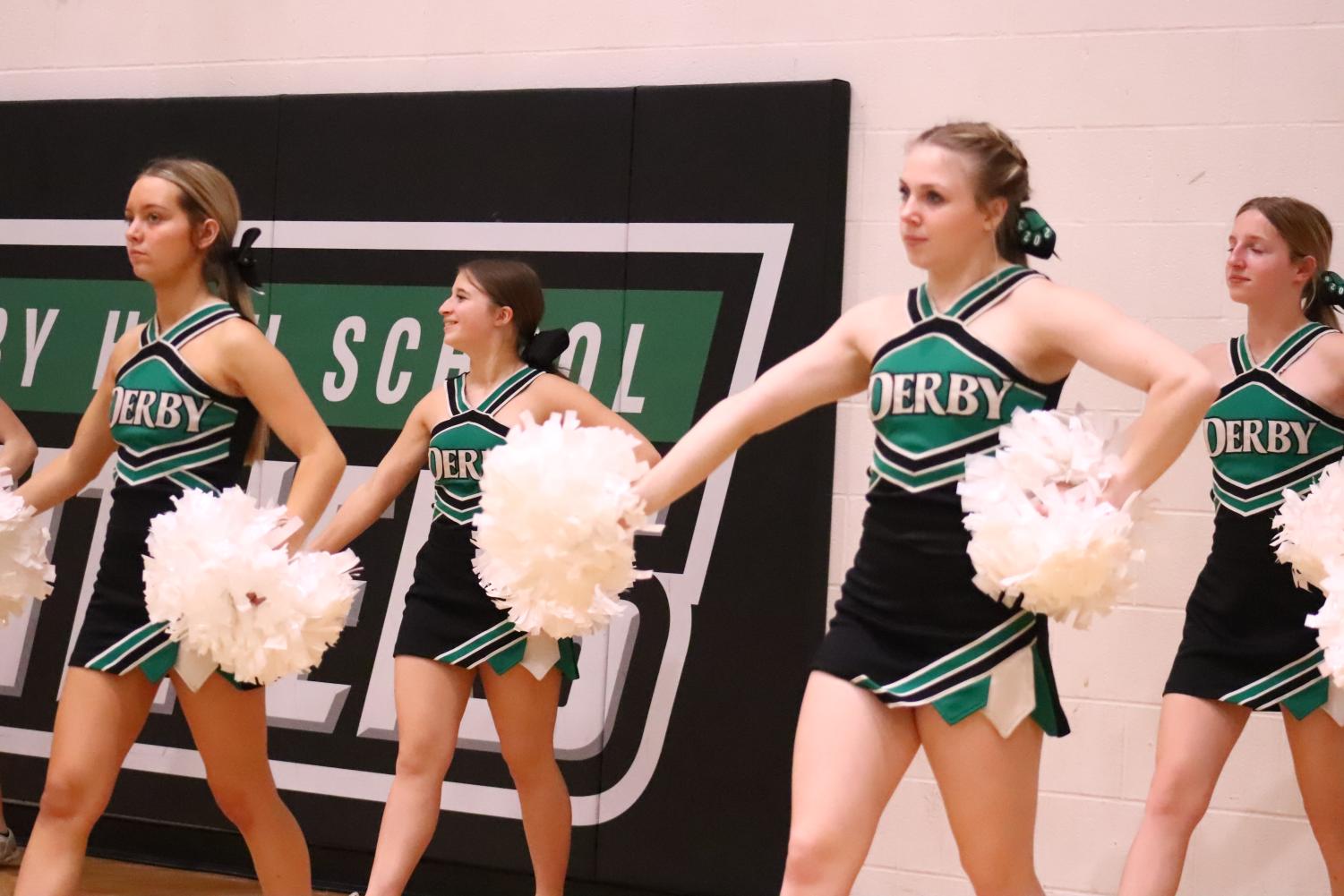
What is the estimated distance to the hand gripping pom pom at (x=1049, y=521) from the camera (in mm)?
2184

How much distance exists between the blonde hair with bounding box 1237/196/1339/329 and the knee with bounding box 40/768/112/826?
102 inches

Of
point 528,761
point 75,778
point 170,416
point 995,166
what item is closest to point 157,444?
point 170,416

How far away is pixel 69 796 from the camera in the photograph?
2887 millimetres

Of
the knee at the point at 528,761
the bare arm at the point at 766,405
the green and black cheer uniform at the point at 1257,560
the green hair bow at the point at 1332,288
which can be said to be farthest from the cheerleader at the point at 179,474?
the green hair bow at the point at 1332,288

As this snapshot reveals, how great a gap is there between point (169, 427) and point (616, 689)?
166 centimetres

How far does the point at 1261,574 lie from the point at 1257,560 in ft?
0.09

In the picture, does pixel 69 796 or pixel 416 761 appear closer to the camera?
pixel 69 796

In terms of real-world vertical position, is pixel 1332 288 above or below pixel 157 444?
above

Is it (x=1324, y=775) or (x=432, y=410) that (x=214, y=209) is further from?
(x=1324, y=775)

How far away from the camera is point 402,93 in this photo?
4.67m

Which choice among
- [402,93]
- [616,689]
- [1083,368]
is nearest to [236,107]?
[402,93]

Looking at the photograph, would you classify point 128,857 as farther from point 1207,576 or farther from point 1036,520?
point 1036,520

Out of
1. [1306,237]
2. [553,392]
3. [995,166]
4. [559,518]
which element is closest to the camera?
[559,518]

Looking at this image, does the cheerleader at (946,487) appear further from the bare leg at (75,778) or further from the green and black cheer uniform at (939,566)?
the bare leg at (75,778)
